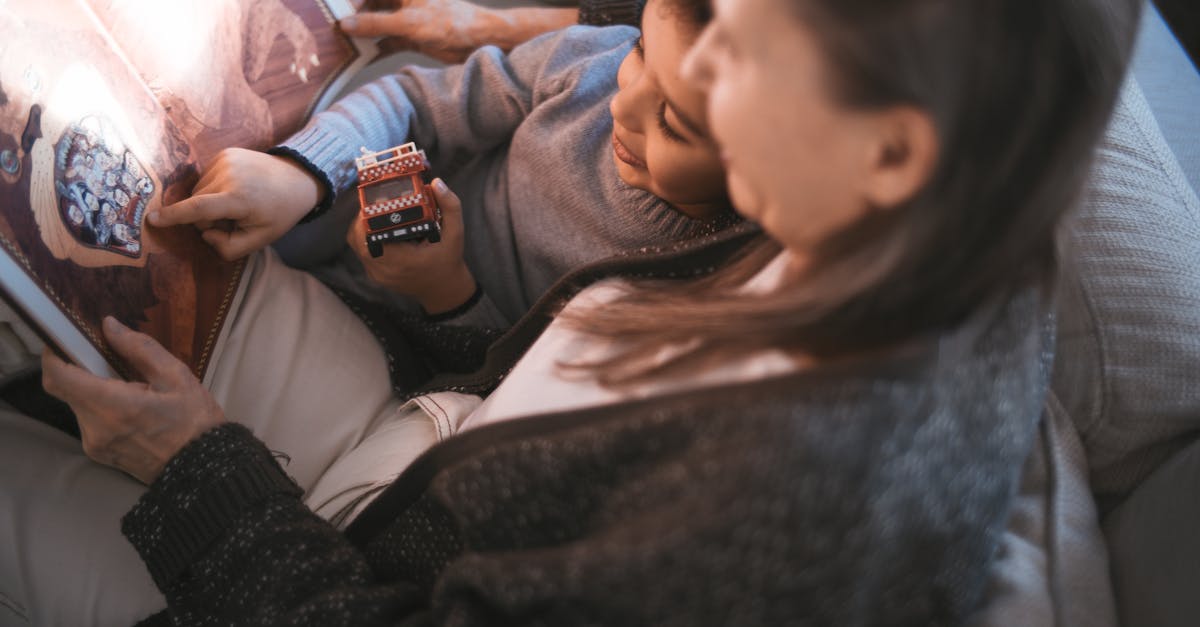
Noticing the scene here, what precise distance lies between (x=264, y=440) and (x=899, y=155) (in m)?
0.68

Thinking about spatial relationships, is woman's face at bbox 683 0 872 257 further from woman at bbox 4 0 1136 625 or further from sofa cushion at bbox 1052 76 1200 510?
sofa cushion at bbox 1052 76 1200 510

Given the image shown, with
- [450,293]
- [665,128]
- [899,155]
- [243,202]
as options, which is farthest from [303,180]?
[899,155]

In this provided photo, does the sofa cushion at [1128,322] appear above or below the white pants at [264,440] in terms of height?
below

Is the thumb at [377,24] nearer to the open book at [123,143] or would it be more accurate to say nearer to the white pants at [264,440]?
the open book at [123,143]

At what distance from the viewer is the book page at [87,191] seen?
1.91ft

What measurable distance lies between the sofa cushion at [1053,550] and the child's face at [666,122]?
0.38 metres

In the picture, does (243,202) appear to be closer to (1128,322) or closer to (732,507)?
(732,507)

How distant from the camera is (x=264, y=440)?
791mm

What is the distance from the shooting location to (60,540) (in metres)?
0.69

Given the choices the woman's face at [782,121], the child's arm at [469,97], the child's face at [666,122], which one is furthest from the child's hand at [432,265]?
the woman's face at [782,121]

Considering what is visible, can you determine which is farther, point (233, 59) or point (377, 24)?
point (377, 24)

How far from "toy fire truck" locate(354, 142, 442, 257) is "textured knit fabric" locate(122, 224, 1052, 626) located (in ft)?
0.89

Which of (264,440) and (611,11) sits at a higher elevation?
(611,11)

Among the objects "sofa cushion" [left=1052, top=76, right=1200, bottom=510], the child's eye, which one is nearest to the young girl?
the child's eye
